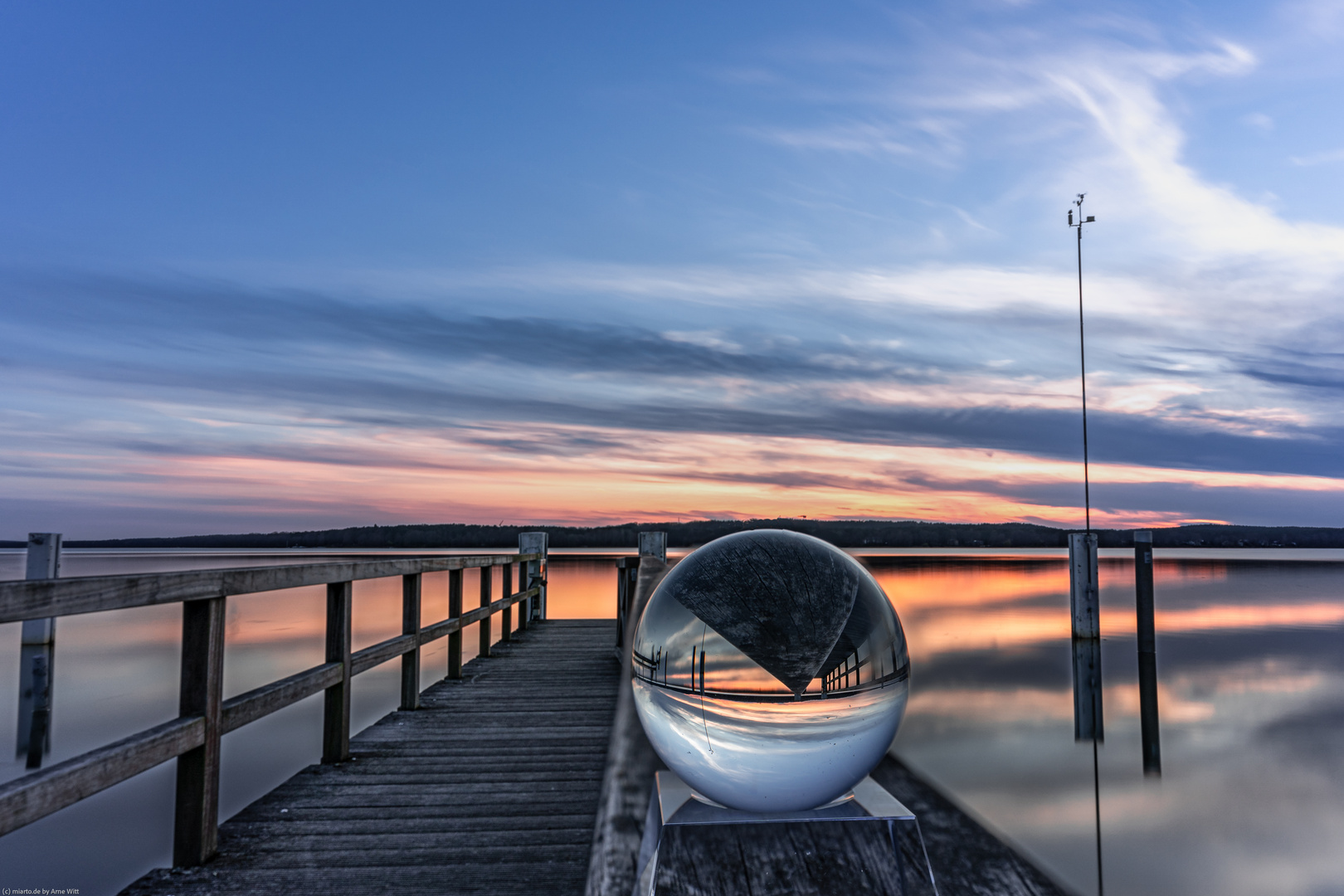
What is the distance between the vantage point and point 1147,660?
55.8ft

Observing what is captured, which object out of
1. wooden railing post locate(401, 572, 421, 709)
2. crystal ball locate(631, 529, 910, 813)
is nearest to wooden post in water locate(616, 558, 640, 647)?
wooden railing post locate(401, 572, 421, 709)

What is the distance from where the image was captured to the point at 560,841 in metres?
3.83

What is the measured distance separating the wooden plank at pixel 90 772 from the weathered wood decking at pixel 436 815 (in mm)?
587

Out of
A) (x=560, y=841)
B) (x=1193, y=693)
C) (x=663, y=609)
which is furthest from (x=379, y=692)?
(x=1193, y=693)

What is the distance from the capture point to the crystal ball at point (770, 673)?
1422mm

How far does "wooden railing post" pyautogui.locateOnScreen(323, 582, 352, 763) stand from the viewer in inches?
195

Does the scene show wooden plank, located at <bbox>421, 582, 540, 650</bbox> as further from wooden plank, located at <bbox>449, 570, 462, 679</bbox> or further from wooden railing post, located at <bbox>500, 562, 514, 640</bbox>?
wooden railing post, located at <bbox>500, 562, 514, 640</bbox>

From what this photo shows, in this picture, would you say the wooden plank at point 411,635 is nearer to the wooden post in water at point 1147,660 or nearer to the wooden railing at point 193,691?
the wooden railing at point 193,691

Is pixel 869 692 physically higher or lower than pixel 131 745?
higher

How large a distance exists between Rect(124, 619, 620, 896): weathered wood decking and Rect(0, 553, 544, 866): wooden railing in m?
0.27

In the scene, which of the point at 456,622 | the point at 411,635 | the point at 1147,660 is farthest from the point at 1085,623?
the point at 411,635

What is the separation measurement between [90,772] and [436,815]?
181 cm

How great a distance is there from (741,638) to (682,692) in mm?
161

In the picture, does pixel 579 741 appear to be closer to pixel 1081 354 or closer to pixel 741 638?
pixel 741 638
